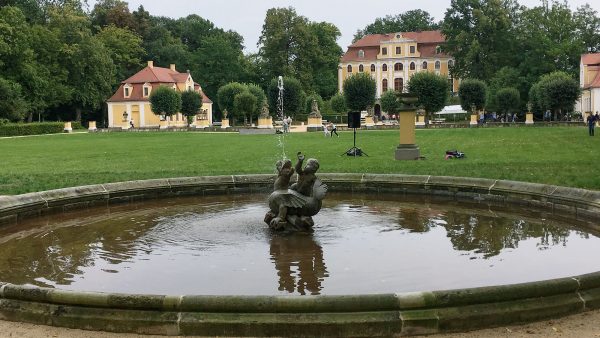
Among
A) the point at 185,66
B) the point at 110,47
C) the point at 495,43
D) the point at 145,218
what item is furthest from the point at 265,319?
the point at 185,66

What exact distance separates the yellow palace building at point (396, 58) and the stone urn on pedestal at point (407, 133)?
240 ft

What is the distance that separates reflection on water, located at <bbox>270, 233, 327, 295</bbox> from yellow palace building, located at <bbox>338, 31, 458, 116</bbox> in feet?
290

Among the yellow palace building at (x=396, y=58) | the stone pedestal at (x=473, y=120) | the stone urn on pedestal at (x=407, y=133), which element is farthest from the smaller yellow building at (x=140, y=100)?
the stone urn on pedestal at (x=407, y=133)

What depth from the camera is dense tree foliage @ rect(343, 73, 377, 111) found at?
214 feet

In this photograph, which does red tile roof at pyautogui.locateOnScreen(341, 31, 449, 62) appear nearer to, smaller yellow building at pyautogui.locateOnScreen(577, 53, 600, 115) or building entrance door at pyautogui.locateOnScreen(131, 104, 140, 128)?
smaller yellow building at pyautogui.locateOnScreen(577, 53, 600, 115)

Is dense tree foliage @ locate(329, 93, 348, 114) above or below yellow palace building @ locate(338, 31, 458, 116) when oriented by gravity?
below

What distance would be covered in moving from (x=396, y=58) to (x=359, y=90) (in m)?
35.2

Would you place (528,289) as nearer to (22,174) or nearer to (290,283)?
(290,283)

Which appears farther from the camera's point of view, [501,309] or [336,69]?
[336,69]

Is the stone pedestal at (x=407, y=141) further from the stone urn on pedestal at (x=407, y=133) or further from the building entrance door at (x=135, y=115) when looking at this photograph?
the building entrance door at (x=135, y=115)

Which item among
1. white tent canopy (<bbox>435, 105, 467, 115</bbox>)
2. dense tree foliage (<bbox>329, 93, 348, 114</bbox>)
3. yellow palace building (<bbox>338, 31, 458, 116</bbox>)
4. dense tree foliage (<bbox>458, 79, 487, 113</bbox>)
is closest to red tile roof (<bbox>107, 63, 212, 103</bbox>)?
dense tree foliage (<bbox>329, 93, 348, 114</bbox>)

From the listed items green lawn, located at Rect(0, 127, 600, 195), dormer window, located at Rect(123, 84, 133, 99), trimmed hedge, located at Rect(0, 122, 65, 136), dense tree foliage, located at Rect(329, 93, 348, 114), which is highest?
dormer window, located at Rect(123, 84, 133, 99)

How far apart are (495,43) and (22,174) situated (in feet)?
221

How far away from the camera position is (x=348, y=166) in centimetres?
2047
